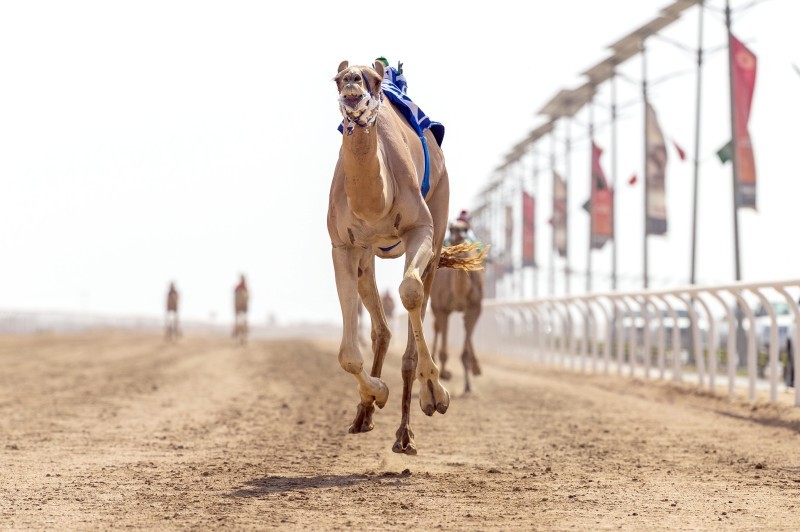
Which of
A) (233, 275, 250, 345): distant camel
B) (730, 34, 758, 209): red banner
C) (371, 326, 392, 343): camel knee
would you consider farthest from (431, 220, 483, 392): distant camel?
(233, 275, 250, 345): distant camel

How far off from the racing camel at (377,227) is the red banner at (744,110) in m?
15.3

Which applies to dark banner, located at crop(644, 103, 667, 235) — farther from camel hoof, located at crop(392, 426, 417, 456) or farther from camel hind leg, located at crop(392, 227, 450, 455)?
camel hoof, located at crop(392, 426, 417, 456)

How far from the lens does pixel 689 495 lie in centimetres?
733

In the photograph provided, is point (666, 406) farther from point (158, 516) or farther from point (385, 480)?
point (158, 516)

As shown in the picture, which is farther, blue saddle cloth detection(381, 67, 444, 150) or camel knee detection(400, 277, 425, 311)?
blue saddle cloth detection(381, 67, 444, 150)

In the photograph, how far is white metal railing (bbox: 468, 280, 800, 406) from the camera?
50.2ft

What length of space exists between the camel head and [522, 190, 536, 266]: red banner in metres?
44.0

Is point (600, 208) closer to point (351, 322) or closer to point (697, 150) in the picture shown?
point (697, 150)

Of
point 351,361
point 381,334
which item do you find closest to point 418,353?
point 351,361

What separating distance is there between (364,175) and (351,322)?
959 millimetres

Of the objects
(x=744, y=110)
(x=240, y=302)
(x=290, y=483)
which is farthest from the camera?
(x=240, y=302)

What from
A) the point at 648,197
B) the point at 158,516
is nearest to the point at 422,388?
the point at 158,516

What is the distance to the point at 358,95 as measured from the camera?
7.88 meters

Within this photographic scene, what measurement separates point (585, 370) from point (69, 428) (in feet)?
52.5
